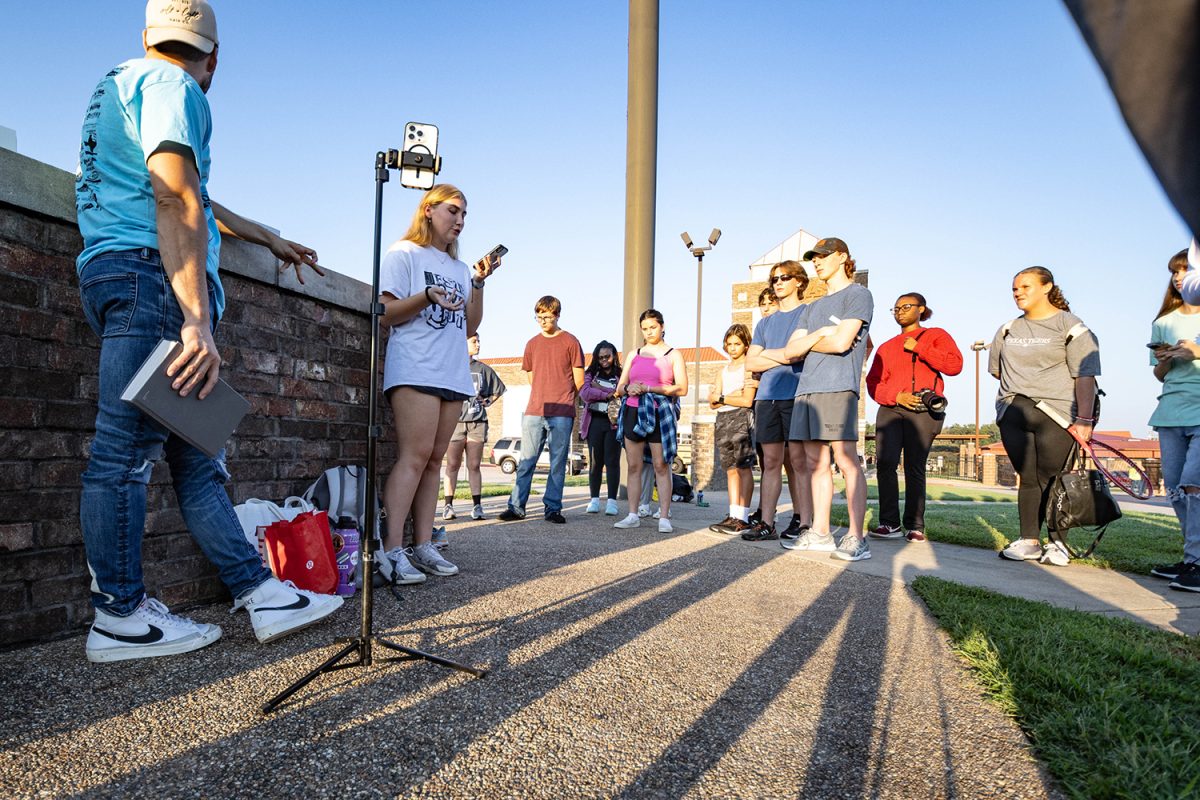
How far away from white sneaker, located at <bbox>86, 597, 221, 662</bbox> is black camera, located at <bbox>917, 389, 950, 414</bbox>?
511cm

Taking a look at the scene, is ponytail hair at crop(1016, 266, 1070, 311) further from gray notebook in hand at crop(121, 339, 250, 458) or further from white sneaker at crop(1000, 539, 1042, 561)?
gray notebook in hand at crop(121, 339, 250, 458)

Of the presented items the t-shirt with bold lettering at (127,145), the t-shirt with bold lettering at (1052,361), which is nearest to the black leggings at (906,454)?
the t-shirt with bold lettering at (1052,361)

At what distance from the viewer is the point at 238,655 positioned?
2039 mm

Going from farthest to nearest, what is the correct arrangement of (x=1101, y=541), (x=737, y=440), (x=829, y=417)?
(x=737, y=440)
(x=1101, y=541)
(x=829, y=417)

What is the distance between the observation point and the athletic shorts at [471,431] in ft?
21.4

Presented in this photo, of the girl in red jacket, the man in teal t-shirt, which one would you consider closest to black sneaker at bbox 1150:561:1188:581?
the girl in red jacket

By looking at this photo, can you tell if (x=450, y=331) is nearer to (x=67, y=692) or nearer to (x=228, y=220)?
(x=228, y=220)

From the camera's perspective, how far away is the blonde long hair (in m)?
3.32

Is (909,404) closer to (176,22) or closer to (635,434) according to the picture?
(635,434)

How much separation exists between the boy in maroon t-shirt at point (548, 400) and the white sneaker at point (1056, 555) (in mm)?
3739

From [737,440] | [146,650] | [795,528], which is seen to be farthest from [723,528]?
[146,650]

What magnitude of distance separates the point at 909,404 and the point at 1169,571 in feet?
6.43

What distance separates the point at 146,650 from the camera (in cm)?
196

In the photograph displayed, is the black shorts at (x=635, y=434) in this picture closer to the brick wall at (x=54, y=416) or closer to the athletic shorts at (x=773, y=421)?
the athletic shorts at (x=773, y=421)
